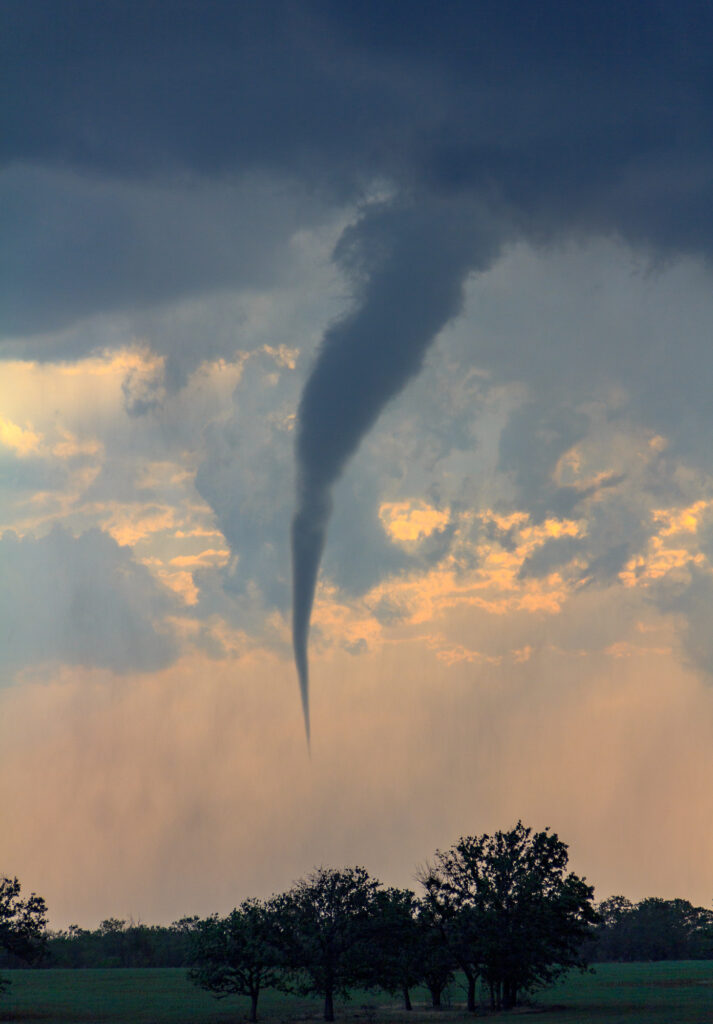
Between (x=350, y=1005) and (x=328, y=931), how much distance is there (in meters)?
30.5

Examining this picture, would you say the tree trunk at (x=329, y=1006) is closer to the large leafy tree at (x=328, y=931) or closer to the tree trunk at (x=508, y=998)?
the large leafy tree at (x=328, y=931)

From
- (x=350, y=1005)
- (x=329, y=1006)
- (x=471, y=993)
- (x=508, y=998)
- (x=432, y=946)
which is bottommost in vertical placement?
(x=350, y=1005)

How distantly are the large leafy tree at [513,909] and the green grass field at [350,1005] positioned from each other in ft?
15.0

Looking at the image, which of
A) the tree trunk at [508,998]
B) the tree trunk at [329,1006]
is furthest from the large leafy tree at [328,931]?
the tree trunk at [508,998]

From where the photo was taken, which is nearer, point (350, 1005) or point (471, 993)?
point (471, 993)

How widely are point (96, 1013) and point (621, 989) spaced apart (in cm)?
7276

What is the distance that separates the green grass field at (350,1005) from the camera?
91.4 m

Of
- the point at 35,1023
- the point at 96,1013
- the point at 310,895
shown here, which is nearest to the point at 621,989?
the point at 310,895

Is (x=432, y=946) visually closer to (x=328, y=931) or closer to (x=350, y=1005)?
(x=328, y=931)

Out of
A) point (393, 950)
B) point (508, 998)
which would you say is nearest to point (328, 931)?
point (393, 950)

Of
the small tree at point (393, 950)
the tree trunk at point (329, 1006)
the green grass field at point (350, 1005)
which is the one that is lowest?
the green grass field at point (350, 1005)

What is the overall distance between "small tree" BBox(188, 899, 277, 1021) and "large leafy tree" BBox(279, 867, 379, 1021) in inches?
95.6

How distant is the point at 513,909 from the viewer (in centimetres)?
9212

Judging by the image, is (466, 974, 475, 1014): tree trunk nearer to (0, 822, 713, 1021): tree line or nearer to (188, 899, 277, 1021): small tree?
(0, 822, 713, 1021): tree line
